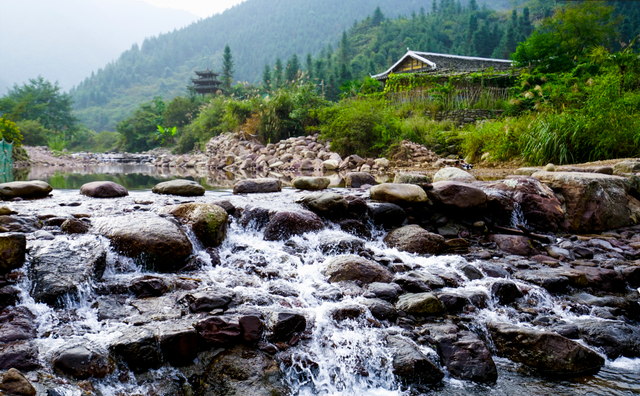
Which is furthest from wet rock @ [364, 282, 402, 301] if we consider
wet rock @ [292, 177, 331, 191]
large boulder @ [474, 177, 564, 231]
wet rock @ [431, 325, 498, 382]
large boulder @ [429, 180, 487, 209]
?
wet rock @ [292, 177, 331, 191]

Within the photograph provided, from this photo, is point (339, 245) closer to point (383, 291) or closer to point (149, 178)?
point (383, 291)

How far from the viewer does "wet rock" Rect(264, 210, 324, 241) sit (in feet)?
15.2

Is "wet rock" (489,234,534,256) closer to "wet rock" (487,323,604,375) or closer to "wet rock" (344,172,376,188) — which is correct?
"wet rock" (487,323,604,375)

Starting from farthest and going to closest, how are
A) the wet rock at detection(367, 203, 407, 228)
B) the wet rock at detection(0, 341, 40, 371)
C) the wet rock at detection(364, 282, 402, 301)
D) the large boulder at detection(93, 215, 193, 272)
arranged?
the wet rock at detection(367, 203, 407, 228)
the large boulder at detection(93, 215, 193, 272)
the wet rock at detection(364, 282, 402, 301)
the wet rock at detection(0, 341, 40, 371)

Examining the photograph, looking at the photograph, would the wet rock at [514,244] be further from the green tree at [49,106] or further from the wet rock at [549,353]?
the green tree at [49,106]

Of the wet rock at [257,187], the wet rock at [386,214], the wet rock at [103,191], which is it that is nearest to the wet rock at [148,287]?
the wet rock at [386,214]

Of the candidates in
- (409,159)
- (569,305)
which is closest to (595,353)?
(569,305)

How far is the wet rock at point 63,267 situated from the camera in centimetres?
296

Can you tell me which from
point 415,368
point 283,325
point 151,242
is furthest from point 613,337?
point 151,242

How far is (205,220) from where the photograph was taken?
432 cm

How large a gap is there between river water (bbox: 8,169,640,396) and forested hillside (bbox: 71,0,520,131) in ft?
264

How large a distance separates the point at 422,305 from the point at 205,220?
8.17ft

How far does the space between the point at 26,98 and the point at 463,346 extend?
47.2 meters

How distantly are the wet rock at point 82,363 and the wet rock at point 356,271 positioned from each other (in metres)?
1.98
